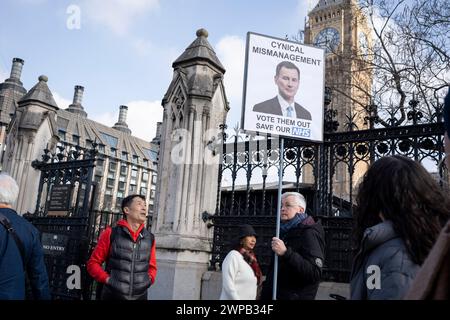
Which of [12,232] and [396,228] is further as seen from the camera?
[12,232]

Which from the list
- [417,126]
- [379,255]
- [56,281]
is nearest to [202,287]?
[56,281]

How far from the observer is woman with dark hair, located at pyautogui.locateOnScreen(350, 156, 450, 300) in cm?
186

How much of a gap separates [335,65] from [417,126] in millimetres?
10875

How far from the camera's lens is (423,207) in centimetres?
195

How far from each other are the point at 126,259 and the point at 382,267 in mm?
3062

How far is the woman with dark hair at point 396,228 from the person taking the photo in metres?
1.86

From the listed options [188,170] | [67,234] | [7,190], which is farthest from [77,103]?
[7,190]

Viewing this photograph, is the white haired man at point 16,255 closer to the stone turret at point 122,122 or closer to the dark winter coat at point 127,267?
the dark winter coat at point 127,267

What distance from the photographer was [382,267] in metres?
1.89

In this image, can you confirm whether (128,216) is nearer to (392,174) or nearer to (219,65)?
(392,174)

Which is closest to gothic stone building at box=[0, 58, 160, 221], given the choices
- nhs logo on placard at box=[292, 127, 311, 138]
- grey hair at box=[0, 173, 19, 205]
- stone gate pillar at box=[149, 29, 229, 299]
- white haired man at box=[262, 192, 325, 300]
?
stone gate pillar at box=[149, 29, 229, 299]

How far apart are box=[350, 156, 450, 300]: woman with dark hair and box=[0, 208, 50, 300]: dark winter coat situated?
8.76ft

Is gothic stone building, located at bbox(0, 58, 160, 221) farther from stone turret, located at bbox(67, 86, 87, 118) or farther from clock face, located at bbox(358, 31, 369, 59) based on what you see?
clock face, located at bbox(358, 31, 369, 59)

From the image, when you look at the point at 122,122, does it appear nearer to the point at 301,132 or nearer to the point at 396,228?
the point at 301,132
